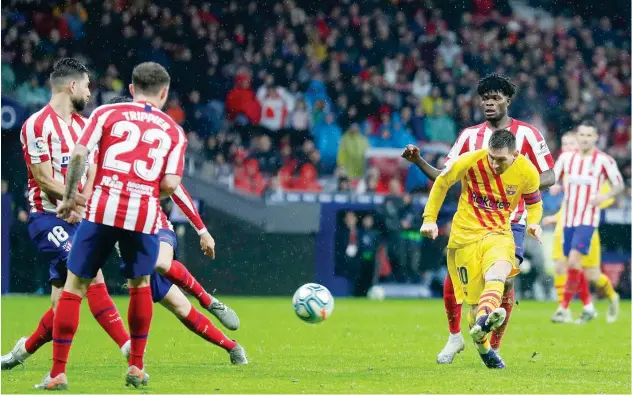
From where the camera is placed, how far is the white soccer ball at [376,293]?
18.4 m

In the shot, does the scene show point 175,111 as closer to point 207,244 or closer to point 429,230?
point 207,244

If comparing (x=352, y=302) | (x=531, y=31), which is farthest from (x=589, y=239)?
(x=531, y=31)

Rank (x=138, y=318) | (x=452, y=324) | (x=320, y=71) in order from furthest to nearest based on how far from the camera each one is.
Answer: (x=320, y=71), (x=452, y=324), (x=138, y=318)

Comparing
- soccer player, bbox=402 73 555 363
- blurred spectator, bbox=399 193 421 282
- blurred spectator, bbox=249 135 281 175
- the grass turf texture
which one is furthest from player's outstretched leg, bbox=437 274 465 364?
blurred spectator, bbox=249 135 281 175

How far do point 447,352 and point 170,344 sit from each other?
2.60 meters

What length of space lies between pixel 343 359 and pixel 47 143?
2.86 m

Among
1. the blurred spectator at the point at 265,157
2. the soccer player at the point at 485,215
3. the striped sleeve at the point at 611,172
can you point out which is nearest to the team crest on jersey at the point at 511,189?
the soccer player at the point at 485,215

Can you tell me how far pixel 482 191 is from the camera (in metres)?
7.98

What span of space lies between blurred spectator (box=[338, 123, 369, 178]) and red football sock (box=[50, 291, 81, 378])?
13465mm

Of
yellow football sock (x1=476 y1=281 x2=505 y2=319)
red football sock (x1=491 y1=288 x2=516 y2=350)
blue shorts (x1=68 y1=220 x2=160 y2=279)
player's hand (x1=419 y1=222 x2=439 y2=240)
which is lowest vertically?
red football sock (x1=491 y1=288 x2=516 y2=350)

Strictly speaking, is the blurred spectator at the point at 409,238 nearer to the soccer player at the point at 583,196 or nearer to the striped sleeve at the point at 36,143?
the soccer player at the point at 583,196

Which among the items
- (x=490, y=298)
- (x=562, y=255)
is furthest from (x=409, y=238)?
(x=490, y=298)

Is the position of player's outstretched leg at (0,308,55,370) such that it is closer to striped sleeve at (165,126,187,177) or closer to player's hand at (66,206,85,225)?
player's hand at (66,206,85,225)

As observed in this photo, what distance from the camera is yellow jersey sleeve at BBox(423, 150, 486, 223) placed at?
7.89 m
